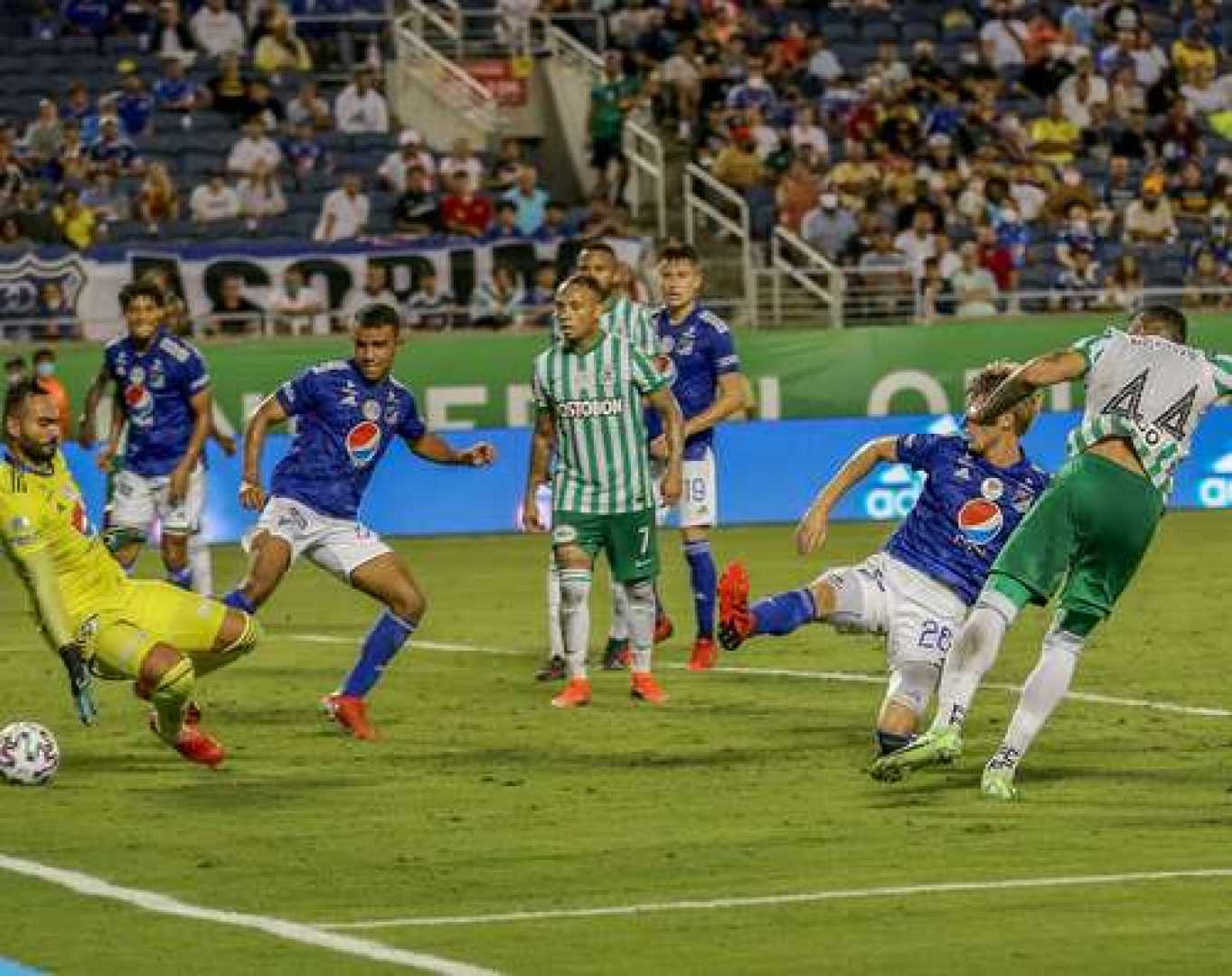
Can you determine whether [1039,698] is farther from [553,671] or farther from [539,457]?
[553,671]

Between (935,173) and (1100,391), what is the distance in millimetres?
23873

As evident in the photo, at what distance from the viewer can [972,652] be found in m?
13.2

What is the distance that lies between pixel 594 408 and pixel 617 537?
0.67 meters

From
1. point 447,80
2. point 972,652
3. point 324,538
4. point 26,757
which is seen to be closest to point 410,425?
point 324,538

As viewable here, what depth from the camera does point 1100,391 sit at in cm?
1312

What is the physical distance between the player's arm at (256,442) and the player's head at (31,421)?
7.95 feet

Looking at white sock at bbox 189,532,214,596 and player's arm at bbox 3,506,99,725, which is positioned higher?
player's arm at bbox 3,506,99,725

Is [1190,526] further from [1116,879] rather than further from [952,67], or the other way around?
[1116,879]

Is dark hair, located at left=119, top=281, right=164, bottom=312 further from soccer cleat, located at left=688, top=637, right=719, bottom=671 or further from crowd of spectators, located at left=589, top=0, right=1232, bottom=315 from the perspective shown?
crowd of spectators, located at left=589, top=0, right=1232, bottom=315

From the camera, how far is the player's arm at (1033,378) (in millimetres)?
12703

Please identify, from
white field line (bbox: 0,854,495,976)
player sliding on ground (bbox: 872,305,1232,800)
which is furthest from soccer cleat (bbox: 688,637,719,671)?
white field line (bbox: 0,854,495,976)

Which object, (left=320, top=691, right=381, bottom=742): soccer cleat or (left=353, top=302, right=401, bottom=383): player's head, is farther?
(left=353, top=302, right=401, bottom=383): player's head

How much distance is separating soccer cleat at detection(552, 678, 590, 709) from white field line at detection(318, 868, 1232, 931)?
558 centimetres

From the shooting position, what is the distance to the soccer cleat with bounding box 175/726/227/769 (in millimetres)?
14281
